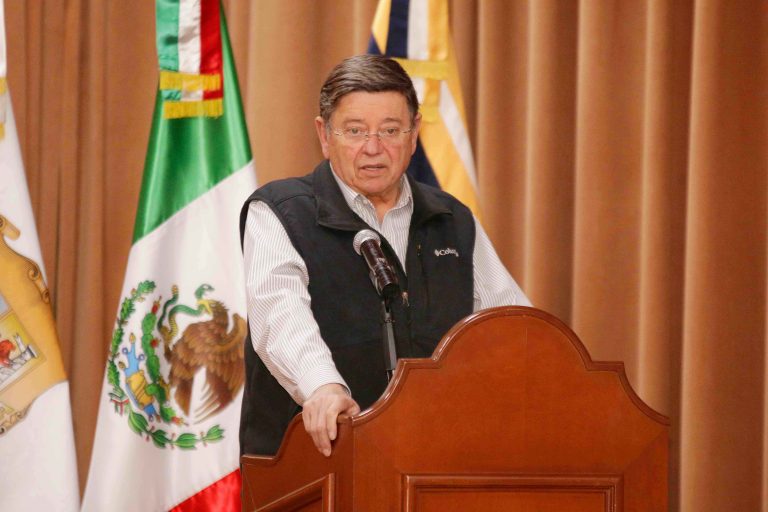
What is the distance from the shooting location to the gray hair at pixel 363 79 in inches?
90.5

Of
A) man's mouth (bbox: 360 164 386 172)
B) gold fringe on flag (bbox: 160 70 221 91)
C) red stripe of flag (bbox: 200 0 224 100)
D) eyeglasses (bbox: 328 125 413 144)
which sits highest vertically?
red stripe of flag (bbox: 200 0 224 100)

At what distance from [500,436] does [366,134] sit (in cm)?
94

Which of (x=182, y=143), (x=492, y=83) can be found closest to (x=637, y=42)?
(x=492, y=83)

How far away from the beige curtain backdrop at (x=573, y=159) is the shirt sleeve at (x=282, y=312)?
1.56 meters

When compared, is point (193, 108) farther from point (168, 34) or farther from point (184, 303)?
point (184, 303)

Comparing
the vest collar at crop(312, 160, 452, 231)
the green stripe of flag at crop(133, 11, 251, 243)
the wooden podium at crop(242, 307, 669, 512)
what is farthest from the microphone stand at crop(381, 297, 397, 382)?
the green stripe of flag at crop(133, 11, 251, 243)

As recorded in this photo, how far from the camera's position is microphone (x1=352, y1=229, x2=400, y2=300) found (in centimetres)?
187

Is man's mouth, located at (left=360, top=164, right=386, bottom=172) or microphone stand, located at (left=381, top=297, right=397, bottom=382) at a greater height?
man's mouth, located at (left=360, top=164, right=386, bottom=172)

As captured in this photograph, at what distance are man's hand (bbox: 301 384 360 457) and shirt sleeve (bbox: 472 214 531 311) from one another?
0.82 m

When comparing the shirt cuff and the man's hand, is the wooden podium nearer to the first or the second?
the man's hand

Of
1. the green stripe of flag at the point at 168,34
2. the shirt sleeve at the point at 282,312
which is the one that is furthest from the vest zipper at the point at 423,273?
the green stripe of flag at the point at 168,34

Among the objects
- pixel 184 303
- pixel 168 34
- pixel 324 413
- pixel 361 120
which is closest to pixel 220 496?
pixel 184 303

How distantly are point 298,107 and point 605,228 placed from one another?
3.96 ft

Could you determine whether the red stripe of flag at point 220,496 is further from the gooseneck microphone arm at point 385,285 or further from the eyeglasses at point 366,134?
the gooseneck microphone arm at point 385,285
